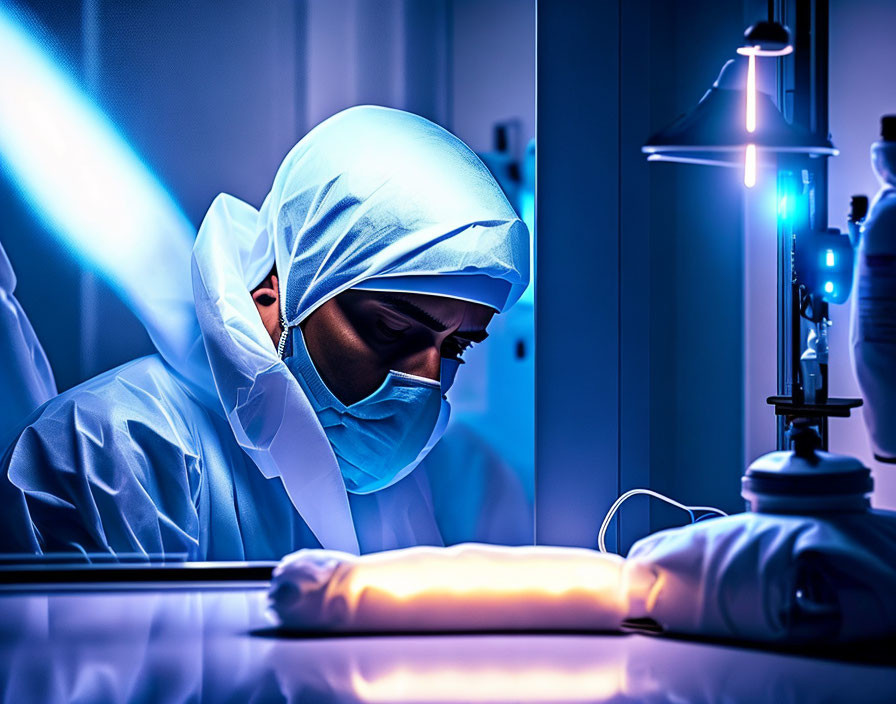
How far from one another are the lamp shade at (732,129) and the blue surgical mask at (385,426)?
42 centimetres

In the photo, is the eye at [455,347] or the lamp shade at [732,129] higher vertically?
the lamp shade at [732,129]

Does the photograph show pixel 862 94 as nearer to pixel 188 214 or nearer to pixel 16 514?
pixel 188 214

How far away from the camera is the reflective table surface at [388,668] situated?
2.22ft

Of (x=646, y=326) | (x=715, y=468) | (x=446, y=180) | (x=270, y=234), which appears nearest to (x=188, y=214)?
(x=270, y=234)

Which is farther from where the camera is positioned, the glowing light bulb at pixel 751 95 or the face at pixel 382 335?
the face at pixel 382 335

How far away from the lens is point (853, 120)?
42.1 inches

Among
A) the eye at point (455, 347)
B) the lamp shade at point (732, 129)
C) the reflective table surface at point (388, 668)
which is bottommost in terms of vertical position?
the reflective table surface at point (388, 668)

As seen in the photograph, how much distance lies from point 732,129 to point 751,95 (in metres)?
0.05

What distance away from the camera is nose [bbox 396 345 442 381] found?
1258mm

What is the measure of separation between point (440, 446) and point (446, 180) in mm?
360

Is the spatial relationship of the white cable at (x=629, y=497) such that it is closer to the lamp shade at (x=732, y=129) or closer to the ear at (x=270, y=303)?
the lamp shade at (x=732, y=129)

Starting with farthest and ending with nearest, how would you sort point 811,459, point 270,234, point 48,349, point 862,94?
1. point 270,234
2. point 48,349
3. point 862,94
4. point 811,459

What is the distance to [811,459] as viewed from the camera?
834 millimetres

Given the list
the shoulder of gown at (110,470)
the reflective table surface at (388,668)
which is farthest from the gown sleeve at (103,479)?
the reflective table surface at (388,668)
